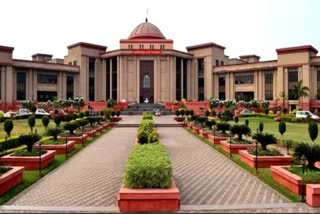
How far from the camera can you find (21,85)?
201 feet

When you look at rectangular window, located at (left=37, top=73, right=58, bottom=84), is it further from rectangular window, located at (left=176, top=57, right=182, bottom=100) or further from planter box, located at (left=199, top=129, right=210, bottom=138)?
planter box, located at (left=199, top=129, right=210, bottom=138)

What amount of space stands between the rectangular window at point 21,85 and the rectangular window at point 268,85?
1619 inches

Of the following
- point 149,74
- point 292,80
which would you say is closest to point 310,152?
point 292,80

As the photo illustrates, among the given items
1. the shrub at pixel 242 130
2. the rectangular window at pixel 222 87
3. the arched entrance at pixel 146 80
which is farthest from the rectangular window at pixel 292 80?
the shrub at pixel 242 130

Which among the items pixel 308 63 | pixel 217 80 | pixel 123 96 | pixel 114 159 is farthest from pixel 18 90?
pixel 114 159

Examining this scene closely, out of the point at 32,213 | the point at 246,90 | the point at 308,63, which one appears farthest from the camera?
the point at 246,90

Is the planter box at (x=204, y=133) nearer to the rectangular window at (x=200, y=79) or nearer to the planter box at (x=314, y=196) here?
the planter box at (x=314, y=196)

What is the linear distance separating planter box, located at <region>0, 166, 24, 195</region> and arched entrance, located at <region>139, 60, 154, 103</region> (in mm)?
57928

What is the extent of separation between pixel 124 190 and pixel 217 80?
6410 centimetres

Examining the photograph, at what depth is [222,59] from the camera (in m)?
72.5

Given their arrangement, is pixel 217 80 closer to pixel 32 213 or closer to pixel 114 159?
pixel 114 159

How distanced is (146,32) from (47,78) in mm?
20864

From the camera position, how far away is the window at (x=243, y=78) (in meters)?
65.8

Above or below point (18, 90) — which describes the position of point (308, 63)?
above
